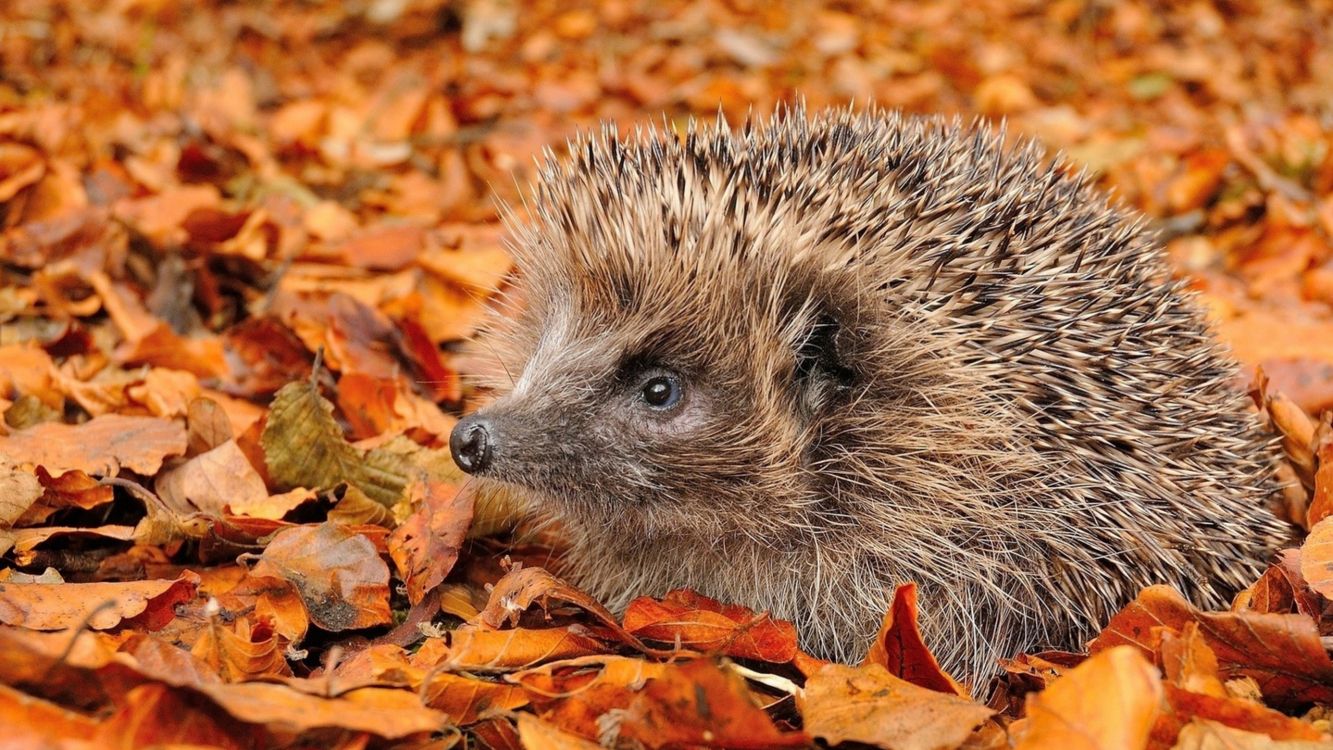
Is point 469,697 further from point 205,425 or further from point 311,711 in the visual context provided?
point 205,425

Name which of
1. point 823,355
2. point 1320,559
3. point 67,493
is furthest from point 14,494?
point 1320,559

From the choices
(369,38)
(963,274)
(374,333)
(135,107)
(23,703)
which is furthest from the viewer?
(369,38)

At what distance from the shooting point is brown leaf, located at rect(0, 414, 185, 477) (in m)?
2.71

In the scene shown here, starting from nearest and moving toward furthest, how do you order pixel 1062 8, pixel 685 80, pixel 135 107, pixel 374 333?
pixel 374 333 < pixel 135 107 < pixel 685 80 < pixel 1062 8

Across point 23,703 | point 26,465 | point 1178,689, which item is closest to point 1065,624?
point 1178,689

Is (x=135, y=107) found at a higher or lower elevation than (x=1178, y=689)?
higher

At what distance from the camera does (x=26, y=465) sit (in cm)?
258

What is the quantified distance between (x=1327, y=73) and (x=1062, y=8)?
1.82 meters

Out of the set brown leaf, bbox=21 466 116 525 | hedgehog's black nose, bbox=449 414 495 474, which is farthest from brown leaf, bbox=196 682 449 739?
brown leaf, bbox=21 466 116 525

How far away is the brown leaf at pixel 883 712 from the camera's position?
1.98 meters

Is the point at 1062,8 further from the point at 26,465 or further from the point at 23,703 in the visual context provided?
the point at 23,703

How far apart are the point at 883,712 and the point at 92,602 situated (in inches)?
59.2

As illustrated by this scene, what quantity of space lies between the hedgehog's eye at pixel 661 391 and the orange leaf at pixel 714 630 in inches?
16.6

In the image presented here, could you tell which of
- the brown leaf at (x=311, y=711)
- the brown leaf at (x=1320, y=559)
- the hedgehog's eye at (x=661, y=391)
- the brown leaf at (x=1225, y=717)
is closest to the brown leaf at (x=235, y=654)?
the brown leaf at (x=311, y=711)
